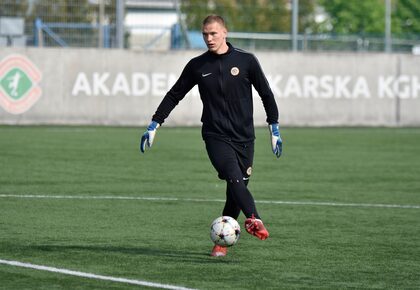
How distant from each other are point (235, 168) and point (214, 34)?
115 cm

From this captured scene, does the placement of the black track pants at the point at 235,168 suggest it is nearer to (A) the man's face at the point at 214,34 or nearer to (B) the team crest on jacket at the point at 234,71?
(B) the team crest on jacket at the point at 234,71

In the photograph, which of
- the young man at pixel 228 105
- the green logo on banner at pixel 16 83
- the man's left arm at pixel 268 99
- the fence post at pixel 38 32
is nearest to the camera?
the young man at pixel 228 105

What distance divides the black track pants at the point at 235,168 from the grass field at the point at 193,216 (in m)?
0.46

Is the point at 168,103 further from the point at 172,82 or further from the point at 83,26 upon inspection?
the point at 83,26

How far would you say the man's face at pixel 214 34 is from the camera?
9320 mm

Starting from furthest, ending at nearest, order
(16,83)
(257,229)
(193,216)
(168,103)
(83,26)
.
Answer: (83,26) < (16,83) < (193,216) < (168,103) < (257,229)

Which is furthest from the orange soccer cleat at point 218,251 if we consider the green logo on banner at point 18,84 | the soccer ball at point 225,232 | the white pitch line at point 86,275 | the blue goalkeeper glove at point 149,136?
the green logo on banner at point 18,84

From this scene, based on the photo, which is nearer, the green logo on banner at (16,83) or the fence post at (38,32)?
the green logo on banner at (16,83)

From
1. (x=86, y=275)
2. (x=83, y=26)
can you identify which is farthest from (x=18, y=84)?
(x=86, y=275)

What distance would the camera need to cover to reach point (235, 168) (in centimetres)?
947

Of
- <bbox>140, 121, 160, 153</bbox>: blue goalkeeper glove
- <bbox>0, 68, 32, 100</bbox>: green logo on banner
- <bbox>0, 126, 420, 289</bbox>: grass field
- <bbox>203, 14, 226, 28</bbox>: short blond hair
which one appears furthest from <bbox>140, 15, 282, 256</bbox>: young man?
<bbox>0, 68, 32, 100</bbox>: green logo on banner

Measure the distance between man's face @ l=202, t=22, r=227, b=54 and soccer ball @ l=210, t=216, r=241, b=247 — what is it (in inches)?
58.5

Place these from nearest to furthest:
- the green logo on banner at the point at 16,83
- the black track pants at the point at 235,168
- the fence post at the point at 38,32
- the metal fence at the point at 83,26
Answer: the black track pants at the point at 235,168, the green logo on banner at the point at 16,83, the fence post at the point at 38,32, the metal fence at the point at 83,26

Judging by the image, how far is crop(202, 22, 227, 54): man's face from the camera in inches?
367
